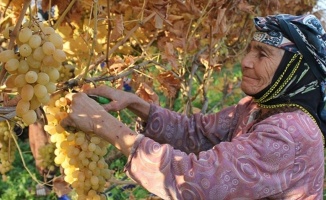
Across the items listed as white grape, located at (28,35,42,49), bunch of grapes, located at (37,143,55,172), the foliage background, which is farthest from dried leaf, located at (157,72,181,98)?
white grape, located at (28,35,42,49)

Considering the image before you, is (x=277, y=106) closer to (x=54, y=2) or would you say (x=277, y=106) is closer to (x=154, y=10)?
(x=154, y=10)

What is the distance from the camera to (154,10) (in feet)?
6.11

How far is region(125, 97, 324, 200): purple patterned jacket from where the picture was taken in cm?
148

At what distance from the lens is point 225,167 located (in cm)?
150

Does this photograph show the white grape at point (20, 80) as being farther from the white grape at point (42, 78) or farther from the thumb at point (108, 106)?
the thumb at point (108, 106)

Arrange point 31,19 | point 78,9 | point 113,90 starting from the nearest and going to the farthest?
point 31,19, point 113,90, point 78,9

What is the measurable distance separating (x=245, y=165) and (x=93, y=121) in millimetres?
460

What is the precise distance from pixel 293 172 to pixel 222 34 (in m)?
0.84

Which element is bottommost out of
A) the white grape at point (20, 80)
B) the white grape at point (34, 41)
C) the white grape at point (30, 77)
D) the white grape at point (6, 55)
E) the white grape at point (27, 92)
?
the white grape at point (27, 92)

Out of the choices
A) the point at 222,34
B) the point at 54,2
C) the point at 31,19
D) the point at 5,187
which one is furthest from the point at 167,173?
the point at 5,187

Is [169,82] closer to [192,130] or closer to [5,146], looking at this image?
[192,130]

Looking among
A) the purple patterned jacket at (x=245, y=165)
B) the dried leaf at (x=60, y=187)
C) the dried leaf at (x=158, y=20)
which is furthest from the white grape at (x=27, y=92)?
the dried leaf at (x=60, y=187)

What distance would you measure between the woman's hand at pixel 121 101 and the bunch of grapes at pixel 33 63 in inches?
17.4

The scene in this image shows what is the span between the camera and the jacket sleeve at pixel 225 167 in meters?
1.48
